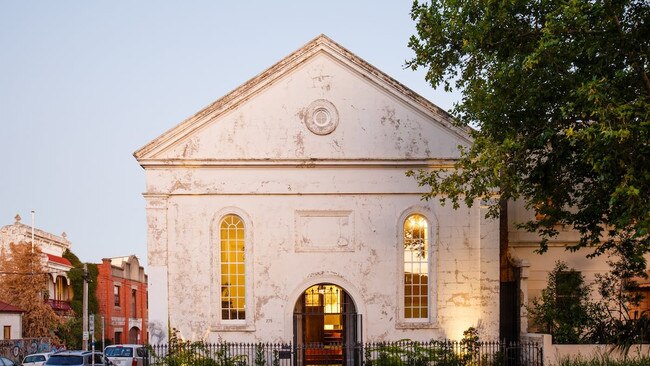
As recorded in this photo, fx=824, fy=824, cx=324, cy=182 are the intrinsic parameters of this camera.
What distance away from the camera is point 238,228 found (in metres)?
26.8

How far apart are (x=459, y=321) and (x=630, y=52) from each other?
10.7 metres

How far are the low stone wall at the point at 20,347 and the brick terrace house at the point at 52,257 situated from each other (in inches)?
206

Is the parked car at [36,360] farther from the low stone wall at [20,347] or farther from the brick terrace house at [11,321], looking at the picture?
the brick terrace house at [11,321]

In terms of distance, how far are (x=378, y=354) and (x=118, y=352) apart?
1236 centimetres

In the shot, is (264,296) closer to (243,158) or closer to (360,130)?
(243,158)

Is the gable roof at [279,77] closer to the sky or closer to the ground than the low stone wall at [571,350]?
closer to the sky

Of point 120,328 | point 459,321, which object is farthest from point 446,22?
point 120,328

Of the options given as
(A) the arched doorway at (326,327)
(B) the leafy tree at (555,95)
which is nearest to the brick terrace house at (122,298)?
(A) the arched doorway at (326,327)

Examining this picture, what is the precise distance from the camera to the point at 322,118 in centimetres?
2672

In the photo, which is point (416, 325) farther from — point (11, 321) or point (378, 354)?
point (11, 321)

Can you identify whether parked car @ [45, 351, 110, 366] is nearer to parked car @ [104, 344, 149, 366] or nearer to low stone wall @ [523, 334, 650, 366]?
parked car @ [104, 344, 149, 366]

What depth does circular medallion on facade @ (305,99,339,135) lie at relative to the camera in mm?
26656

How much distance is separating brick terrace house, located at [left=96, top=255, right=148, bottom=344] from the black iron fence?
34.1 metres

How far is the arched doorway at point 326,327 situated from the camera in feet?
87.5
